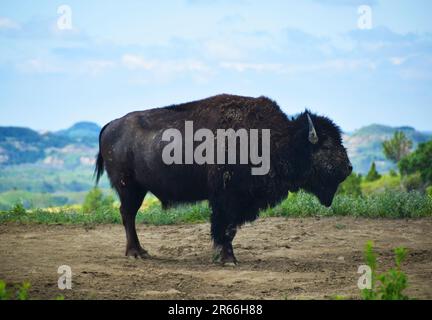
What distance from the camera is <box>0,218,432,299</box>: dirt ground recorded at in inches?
383

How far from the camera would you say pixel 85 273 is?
1066cm

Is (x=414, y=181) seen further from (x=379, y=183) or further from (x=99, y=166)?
(x=99, y=166)

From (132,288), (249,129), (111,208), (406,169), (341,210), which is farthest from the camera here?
(406,169)

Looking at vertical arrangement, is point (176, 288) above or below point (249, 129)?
below

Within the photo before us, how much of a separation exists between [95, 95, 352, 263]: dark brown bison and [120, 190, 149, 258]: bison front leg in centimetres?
2

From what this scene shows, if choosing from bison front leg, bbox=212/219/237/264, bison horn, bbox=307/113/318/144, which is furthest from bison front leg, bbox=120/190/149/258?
bison horn, bbox=307/113/318/144

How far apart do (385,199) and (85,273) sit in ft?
24.1

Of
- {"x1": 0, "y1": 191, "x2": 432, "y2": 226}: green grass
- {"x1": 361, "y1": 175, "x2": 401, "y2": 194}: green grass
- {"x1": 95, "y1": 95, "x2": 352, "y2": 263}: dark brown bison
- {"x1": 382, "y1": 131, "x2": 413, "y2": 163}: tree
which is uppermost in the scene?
{"x1": 382, "y1": 131, "x2": 413, "y2": 163}: tree

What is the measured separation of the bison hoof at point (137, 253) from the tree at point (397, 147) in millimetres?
71156

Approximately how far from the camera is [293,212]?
15820mm

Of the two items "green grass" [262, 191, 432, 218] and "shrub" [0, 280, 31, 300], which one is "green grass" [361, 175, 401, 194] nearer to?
"green grass" [262, 191, 432, 218]

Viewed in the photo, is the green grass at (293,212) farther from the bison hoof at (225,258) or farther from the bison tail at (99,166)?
the bison hoof at (225,258)
